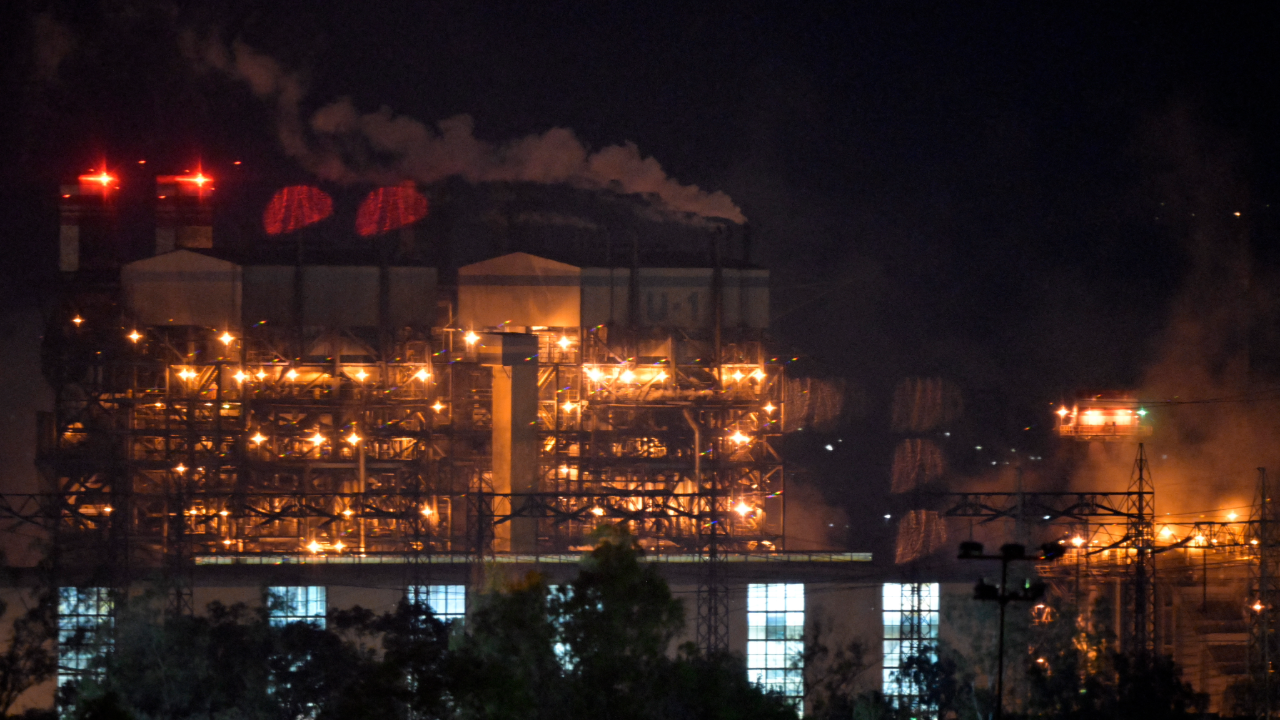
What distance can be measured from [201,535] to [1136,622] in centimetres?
1893

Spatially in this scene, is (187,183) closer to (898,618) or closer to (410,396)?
(410,396)

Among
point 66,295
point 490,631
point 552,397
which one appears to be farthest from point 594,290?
point 490,631

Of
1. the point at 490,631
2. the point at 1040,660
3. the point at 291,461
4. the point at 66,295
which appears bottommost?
the point at 1040,660

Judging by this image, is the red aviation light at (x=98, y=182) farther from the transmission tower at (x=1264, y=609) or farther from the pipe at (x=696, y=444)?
the transmission tower at (x=1264, y=609)

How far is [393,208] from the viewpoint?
34000mm

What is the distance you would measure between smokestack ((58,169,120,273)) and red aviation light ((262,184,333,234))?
13.3 feet

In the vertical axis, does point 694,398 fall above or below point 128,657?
above

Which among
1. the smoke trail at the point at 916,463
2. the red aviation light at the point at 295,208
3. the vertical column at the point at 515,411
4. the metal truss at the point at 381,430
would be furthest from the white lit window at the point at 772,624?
the red aviation light at the point at 295,208

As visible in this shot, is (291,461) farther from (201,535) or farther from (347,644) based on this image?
(347,644)

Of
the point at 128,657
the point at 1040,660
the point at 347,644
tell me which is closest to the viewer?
the point at 128,657

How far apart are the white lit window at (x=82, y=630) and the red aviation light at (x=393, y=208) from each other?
38.8 ft

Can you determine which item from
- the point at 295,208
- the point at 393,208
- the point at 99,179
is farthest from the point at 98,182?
the point at 393,208

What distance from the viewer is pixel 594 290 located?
1271 inches

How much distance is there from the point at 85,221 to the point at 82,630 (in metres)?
15.3
